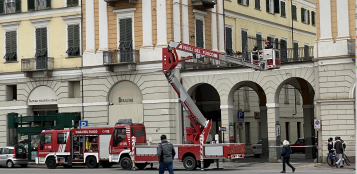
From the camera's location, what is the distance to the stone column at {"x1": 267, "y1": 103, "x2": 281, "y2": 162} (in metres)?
41.3

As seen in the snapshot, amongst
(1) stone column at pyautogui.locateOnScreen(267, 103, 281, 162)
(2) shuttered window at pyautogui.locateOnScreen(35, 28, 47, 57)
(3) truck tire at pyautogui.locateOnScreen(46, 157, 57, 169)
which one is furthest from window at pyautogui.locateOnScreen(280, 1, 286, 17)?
(3) truck tire at pyautogui.locateOnScreen(46, 157, 57, 169)

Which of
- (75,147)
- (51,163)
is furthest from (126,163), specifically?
(51,163)

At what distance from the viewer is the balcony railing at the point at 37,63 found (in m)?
47.9

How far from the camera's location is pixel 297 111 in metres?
62.7

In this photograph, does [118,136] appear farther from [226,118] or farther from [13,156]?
[13,156]

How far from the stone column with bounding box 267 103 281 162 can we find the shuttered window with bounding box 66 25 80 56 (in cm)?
1414

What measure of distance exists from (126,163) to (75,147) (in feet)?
14.3

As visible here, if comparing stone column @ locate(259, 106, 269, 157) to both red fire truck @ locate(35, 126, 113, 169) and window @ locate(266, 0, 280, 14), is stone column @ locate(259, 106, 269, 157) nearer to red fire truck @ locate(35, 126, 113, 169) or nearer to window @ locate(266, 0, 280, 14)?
window @ locate(266, 0, 280, 14)

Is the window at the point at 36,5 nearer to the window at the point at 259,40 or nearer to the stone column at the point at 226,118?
the stone column at the point at 226,118

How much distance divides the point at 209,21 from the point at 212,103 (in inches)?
241

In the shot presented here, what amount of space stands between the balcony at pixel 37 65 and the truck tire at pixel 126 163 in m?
12.6

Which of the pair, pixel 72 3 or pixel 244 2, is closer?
pixel 72 3

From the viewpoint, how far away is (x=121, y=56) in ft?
148

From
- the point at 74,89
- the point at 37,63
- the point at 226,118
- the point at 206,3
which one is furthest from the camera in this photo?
the point at 37,63
